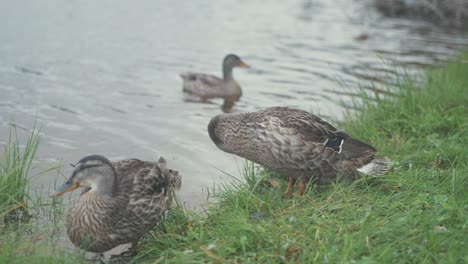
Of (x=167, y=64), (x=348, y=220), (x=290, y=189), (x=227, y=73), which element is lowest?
(x=290, y=189)

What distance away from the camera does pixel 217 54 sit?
1317 cm

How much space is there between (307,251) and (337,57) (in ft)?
32.5

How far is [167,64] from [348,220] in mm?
7952

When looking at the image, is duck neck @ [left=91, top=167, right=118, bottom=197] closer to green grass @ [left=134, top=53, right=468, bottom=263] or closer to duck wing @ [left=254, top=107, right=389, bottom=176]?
green grass @ [left=134, top=53, right=468, bottom=263]

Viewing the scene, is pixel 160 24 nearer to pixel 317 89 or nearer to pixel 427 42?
pixel 317 89

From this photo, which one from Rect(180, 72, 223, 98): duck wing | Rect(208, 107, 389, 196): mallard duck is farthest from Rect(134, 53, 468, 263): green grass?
Rect(180, 72, 223, 98): duck wing

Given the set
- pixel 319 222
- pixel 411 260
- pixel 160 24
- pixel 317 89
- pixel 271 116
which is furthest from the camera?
pixel 160 24

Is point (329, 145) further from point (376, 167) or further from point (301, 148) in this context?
point (376, 167)

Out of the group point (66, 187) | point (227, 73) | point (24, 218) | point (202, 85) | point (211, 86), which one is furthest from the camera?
point (227, 73)

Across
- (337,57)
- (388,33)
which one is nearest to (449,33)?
(388,33)

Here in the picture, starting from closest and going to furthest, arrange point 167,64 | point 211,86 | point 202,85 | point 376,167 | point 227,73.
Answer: point 376,167 → point 202,85 → point 211,86 → point 227,73 → point 167,64

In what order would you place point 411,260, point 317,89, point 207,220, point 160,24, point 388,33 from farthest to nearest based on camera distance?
1. point 388,33
2. point 160,24
3. point 317,89
4. point 207,220
5. point 411,260

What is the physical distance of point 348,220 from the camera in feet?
14.1

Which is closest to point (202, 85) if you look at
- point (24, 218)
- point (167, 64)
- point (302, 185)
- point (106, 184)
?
Answer: point (167, 64)
